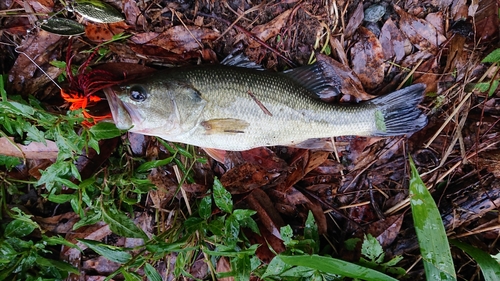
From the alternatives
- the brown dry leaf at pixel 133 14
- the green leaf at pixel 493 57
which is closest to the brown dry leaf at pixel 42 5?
the brown dry leaf at pixel 133 14

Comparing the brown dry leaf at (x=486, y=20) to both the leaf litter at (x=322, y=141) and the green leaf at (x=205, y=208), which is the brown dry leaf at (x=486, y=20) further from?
the green leaf at (x=205, y=208)

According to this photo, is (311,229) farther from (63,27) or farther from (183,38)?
(63,27)

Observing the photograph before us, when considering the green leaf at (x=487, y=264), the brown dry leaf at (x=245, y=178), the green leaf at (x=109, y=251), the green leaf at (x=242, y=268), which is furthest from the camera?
the brown dry leaf at (x=245, y=178)

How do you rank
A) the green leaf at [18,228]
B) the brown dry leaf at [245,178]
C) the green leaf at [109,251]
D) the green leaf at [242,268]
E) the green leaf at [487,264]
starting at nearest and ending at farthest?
the green leaf at [109,251] < the green leaf at [242,268] < the green leaf at [18,228] < the green leaf at [487,264] < the brown dry leaf at [245,178]

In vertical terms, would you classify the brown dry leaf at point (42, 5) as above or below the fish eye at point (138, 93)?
above

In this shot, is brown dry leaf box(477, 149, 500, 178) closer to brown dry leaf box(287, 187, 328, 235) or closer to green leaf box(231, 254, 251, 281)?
brown dry leaf box(287, 187, 328, 235)

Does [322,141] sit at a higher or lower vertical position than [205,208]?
higher

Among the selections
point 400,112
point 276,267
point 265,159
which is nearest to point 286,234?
point 276,267
